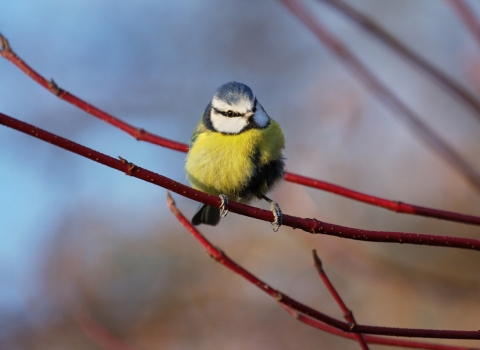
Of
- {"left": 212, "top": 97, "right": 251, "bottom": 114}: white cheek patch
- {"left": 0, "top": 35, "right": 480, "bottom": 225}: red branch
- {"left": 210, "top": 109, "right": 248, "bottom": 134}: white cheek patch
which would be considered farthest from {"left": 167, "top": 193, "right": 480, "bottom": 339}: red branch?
{"left": 212, "top": 97, "right": 251, "bottom": 114}: white cheek patch

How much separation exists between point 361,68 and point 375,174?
4468 mm

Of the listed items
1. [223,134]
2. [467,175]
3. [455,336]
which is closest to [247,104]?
[223,134]

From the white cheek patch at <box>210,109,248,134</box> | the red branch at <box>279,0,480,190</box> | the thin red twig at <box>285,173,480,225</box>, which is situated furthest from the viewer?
the white cheek patch at <box>210,109,248,134</box>

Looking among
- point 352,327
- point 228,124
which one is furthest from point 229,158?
point 352,327

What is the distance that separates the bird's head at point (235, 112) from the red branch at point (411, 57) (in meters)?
0.88

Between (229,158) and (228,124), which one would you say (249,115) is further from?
(229,158)

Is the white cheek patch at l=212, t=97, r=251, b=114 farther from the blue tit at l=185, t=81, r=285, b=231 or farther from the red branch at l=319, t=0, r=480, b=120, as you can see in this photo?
the red branch at l=319, t=0, r=480, b=120

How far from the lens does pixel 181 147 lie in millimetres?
2465

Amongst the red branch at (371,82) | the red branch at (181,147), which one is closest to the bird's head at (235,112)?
the red branch at (181,147)

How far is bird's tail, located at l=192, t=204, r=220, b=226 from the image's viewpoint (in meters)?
2.98

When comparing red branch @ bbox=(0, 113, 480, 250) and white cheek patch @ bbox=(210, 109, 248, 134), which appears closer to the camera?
red branch @ bbox=(0, 113, 480, 250)

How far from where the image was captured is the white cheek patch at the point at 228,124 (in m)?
2.62

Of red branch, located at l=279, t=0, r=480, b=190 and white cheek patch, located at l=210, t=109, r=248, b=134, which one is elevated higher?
white cheek patch, located at l=210, t=109, r=248, b=134

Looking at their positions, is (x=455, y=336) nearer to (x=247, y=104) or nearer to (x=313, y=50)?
(x=247, y=104)
